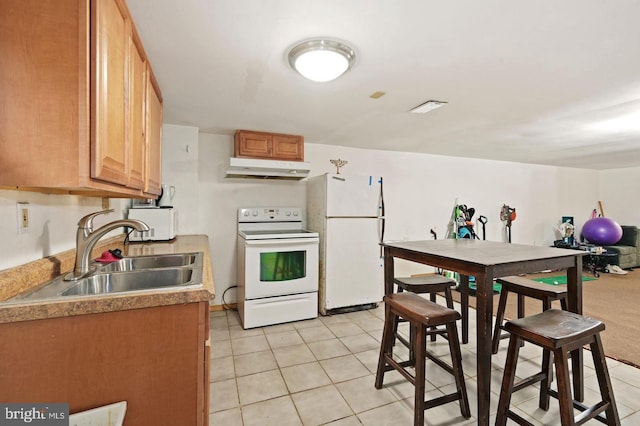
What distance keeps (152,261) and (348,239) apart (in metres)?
2.15

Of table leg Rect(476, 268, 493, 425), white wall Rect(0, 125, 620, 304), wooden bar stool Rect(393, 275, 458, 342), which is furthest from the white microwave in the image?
table leg Rect(476, 268, 493, 425)

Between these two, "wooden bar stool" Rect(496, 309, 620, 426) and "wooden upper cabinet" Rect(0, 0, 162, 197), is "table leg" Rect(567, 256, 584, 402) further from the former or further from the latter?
"wooden upper cabinet" Rect(0, 0, 162, 197)

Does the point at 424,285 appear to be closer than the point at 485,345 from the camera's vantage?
No

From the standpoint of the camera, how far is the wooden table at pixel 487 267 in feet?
5.24

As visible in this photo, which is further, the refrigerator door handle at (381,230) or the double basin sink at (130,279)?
the refrigerator door handle at (381,230)

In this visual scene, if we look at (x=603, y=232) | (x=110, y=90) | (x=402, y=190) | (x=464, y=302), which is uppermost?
(x=110, y=90)

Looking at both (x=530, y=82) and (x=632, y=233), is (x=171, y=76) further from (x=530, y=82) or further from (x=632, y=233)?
(x=632, y=233)

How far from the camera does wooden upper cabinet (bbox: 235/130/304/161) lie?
11.5 ft

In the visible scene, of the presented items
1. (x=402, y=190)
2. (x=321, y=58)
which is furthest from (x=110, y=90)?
(x=402, y=190)

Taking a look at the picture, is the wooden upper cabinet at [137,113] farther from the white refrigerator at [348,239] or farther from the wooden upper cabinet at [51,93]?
the white refrigerator at [348,239]

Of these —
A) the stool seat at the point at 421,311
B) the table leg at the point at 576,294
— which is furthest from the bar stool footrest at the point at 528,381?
the stool seat at the point at 421,311

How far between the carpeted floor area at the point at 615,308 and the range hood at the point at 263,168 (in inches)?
109

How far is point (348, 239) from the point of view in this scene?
142 inches

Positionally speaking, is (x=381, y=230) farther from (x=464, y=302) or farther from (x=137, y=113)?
(x=137, y=113)
